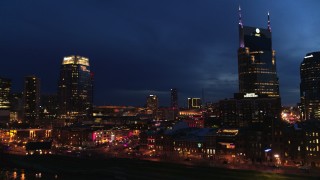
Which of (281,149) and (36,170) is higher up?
(281,149)

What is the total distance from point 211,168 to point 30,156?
238 feet

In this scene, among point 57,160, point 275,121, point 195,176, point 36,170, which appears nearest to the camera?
point 195,176

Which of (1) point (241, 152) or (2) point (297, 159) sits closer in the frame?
(2) point (297, 159)

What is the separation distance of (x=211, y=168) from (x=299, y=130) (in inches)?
1108

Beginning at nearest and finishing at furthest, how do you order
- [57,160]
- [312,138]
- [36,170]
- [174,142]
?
[312,138], [36,170], [57,160], [174,142]

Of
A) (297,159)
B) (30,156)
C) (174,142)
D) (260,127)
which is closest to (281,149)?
(297,159)

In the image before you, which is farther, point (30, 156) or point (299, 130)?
point (30, 156)

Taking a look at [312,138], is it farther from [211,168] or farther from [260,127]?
[211,168]

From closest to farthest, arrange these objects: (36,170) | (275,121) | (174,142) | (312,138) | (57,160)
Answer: (312,138), (275,121), (36,170), (57,160), (174,142)

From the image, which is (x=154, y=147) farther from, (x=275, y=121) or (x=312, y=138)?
(x=312, y=138)

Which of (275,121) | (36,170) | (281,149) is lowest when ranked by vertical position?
(36,170)

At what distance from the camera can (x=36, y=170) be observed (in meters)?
113

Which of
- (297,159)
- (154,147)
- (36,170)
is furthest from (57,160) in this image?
(297,159)

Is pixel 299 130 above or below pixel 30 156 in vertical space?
above
